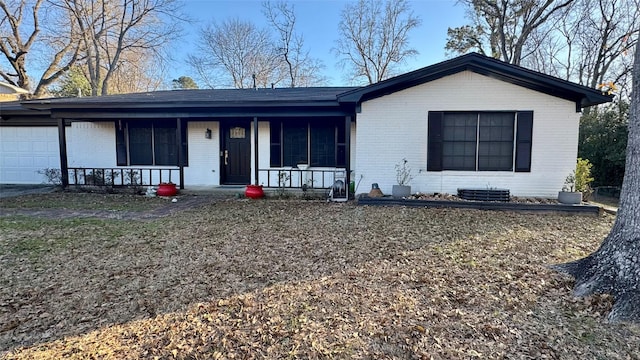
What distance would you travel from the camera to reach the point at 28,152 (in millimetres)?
11367

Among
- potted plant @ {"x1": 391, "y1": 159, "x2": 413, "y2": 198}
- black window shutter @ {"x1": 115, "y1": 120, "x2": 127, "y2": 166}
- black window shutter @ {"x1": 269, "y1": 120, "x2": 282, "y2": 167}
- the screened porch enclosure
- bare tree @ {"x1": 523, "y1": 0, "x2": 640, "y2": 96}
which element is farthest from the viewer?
bare tree @ {"x1": 523, "y1": 0, "x2": 640, "y2": 96}

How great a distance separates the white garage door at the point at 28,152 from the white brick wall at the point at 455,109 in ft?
33.9

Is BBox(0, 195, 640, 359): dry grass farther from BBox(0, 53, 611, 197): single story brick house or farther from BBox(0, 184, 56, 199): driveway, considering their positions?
BBox(0, 184, 56, 199): driveway

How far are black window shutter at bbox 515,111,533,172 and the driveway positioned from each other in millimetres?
12698

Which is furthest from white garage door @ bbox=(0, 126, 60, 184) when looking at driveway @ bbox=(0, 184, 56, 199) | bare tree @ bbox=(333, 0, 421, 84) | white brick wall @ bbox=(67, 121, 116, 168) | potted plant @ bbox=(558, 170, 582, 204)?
bare tree @ bbox=(333, 0, 421, 84)

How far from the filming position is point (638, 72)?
11.0 ft

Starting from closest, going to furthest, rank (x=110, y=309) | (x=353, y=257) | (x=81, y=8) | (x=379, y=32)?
(x=110, y=309), (x=353, y=257), (x=81, y=8), (x=379, y=32)

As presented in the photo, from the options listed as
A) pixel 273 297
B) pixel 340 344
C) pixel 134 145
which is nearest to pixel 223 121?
pixel 134 145

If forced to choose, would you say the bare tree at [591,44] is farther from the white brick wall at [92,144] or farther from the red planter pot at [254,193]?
the white brick wall at [92,144]

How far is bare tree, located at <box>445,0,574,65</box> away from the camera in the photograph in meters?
19.2

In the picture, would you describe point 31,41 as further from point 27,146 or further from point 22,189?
point 22,189

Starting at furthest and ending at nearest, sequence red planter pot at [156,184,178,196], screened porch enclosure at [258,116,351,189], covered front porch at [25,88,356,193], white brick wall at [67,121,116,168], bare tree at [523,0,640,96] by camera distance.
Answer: bare tree at [523,0,640,96]
white brick wall at [67,121,116,168]
screened porch enclosure at [258,116,351,189]
covered front porch at [25,88,356,193]
red planter pot at [156,184,178,196]

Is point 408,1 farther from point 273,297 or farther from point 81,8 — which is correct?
point 273,297

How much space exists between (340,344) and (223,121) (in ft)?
30.5
